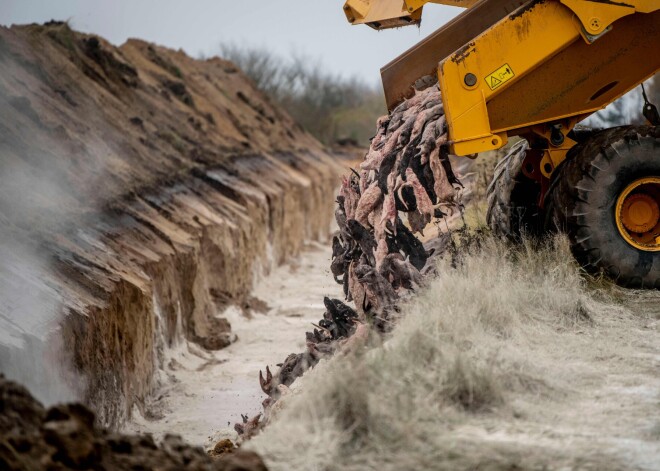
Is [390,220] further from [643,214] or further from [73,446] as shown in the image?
[73,446]

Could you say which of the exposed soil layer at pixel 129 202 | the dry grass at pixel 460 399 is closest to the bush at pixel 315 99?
the exposed soil layer at pixel 129 202

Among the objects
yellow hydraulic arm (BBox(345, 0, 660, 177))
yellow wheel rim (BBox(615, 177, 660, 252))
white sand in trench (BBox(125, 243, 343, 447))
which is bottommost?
white sand in trench (BBox(125, 243, 343, 447))

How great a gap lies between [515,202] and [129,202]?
21.4 ft

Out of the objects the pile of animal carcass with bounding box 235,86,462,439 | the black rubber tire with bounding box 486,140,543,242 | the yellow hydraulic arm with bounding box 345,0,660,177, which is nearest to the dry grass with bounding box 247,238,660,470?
the pile of animal carcass with bounding box 235,86,462,439

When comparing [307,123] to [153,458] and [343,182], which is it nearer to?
[343,182]

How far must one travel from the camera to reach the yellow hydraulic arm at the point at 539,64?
29.6ft

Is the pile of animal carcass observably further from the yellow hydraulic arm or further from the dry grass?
the dry grass

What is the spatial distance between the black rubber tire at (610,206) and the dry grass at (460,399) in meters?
1.47

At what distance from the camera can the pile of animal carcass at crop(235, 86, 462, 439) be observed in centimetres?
901

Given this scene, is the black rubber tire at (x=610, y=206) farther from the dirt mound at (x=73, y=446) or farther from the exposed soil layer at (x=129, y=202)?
the dirt mound at (x=73, y=446)

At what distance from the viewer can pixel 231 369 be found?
545 inches

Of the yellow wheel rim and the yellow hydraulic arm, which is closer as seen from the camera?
the yellow hydraulic arm

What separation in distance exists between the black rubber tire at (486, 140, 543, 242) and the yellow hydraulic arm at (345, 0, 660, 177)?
1.97ft

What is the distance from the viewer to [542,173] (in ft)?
32.5
